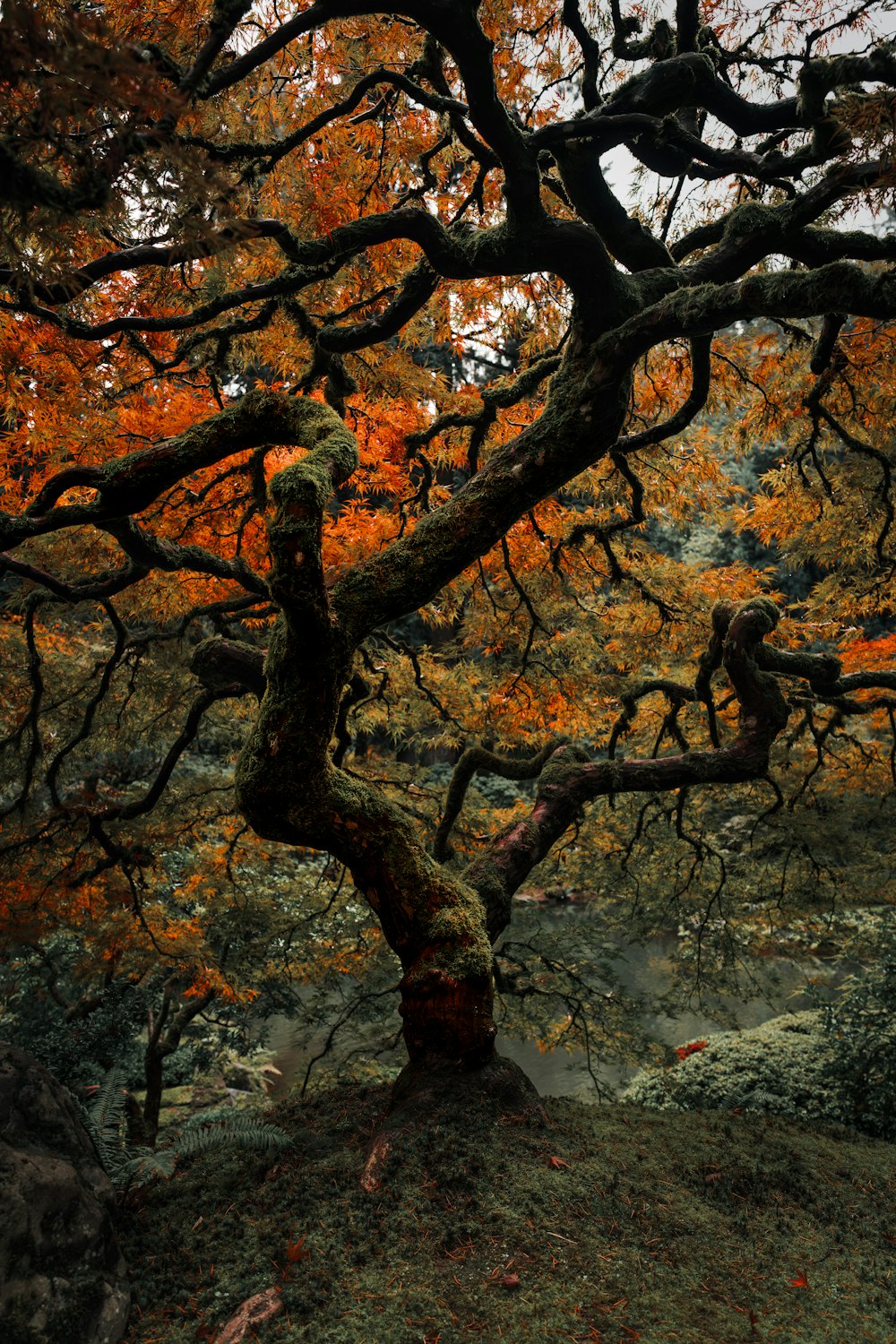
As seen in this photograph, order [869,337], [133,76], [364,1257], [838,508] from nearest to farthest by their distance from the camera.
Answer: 1. [133,76]
2. [364,1257]
3. [869,337]
4. [838,508]

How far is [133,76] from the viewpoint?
1163mm

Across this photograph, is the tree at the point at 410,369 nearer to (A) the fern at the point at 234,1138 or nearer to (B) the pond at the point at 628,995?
(A) the fern at the point at 234,1138

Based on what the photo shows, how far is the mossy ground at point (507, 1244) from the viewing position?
7.35 feet

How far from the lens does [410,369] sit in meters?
4.91

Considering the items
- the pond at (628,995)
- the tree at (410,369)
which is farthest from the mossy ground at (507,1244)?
the pond at (628,995)

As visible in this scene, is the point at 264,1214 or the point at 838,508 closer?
the point at 264,1214

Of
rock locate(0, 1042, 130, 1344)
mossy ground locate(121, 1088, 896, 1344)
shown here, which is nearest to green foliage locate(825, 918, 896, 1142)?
mossy ground locate(121, 1088, 896, 1344)

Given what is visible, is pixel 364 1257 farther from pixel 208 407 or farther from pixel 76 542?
pixel 208 407

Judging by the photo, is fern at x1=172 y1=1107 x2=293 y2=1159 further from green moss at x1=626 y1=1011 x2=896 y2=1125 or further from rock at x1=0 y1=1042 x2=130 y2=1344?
green moss at x1=626 y1=1011 x2=896 y2=1125

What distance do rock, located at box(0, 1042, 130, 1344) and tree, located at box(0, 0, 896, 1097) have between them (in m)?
1.29

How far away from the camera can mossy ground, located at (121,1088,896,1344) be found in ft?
7.35

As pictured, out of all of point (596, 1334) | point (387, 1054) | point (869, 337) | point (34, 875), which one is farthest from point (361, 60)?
point (387, 1054)

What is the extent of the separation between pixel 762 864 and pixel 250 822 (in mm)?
6454

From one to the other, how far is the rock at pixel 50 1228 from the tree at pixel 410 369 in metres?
1.29
